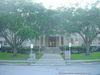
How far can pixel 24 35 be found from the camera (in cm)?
2994

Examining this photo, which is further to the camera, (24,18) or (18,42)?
(18,42)

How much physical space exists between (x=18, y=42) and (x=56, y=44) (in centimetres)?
2393

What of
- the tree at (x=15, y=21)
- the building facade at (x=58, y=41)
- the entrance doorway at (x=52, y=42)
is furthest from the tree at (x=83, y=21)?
the entrance doorway at (x=52, y=42)

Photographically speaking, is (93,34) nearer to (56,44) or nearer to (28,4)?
(28,4)

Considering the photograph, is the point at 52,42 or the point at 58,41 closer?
the point at 58,41

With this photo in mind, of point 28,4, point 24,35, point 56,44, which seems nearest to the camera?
point 24,35

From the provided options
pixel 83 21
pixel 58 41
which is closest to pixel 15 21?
pixel 83 21

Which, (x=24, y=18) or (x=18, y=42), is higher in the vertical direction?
(x=24, y=18)

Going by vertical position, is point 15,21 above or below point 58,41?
above

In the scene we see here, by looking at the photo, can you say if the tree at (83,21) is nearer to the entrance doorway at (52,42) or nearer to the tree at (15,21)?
the tree at (15,21)

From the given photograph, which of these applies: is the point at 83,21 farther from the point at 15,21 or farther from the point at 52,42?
the point at 52,42

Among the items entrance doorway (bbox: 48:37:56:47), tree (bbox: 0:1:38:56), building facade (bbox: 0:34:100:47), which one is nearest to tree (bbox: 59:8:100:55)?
tree (bbox: 0:1:38:56)

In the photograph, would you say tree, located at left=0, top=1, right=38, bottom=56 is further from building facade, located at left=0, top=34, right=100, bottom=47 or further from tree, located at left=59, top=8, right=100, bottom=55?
building facade, located at left=0, top=34, right=100, bottom=47

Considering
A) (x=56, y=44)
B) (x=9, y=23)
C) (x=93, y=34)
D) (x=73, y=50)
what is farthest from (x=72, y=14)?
(x=56, y=44)
